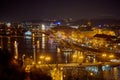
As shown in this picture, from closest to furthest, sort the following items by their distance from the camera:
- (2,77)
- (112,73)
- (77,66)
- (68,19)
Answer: (2,77)
(112,73)
(77,66)
(68,19)

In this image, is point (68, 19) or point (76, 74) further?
point (68, 19)

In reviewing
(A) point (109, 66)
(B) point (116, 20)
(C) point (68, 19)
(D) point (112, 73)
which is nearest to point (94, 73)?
(D) point (112, 73)

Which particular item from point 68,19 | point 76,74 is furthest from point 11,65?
point 68,19

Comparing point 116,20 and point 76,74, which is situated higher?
point 116,20

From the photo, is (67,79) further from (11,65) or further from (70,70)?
(11,65)

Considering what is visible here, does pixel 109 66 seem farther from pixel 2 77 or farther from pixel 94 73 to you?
pixel 2 77

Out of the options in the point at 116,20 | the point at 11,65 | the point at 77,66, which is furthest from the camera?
the point at 116,20

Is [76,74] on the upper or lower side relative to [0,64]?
lower

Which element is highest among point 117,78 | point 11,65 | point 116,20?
point 116,20

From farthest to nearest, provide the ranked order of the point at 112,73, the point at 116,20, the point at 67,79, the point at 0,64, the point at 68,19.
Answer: the point at 68,19, the point at 116,20, the point at 112,73, the point at 67,79, the point at 0,64
